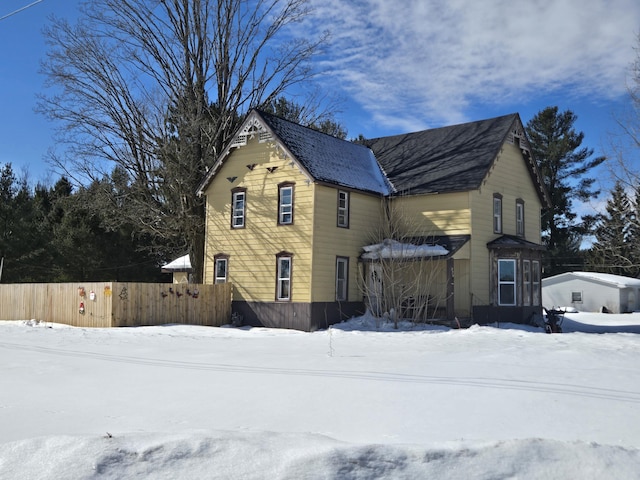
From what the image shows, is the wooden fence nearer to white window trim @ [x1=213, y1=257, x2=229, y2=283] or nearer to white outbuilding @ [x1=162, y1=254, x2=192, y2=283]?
white window trim @ [x1=213, y1=257, x2=229, y2=283]

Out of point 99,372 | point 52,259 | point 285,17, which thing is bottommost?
point 99,372

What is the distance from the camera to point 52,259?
40938 mm

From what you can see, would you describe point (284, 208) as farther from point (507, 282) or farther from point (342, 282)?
point (507, 282)

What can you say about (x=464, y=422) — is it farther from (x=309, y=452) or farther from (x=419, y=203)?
(x=419, y=203)

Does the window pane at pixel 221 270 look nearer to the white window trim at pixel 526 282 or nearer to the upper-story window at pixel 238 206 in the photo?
the upper-story window at pixel 238 206

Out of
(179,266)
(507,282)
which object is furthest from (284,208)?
(179,266)

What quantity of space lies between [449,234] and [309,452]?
2057 centimetres

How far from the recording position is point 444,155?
28.2m

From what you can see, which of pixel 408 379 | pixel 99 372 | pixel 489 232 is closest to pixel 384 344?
pixel 408 379

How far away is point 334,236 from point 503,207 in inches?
309

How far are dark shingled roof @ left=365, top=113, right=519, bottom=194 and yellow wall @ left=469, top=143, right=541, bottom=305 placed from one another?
0.60 metres

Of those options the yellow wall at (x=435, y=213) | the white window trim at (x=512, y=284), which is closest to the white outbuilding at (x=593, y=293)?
the white window trim at (x=512, y=284)

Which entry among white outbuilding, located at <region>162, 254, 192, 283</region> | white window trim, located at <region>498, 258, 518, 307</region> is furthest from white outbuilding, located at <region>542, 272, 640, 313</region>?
white outbuilding, located at <region>162, 254, 192, 283</region>

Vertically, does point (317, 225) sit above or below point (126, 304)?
above
